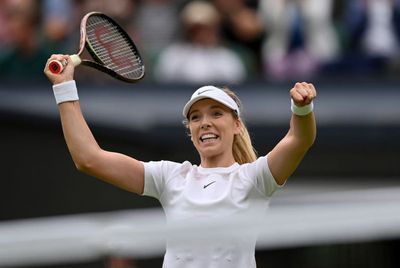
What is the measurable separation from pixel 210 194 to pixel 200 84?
19.4 ft

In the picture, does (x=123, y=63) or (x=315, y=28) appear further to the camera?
(x=315, y=28)

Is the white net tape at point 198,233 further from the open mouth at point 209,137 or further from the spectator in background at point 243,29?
the spectator in background at point 243,29

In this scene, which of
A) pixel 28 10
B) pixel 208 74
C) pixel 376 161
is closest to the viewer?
pixel 376 161

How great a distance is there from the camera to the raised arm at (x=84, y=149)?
543cm

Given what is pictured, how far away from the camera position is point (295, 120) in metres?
5.30

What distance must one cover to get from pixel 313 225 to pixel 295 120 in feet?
2.84

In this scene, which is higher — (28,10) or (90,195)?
(28,10)

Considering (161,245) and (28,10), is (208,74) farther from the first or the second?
(161,245)

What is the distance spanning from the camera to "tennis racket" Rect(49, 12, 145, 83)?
5.86 meters

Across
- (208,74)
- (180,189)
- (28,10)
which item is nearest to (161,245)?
(180,189)

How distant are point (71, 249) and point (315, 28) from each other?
796 cm

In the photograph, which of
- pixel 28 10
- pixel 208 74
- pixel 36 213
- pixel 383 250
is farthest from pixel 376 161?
pixel 383 250

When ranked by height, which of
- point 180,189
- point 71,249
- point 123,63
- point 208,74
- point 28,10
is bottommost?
point 71,249

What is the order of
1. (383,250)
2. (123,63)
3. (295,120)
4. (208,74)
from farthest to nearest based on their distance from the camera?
1. (208,74)
2. (123,63)
3. (295,120)
4. (383,250)
